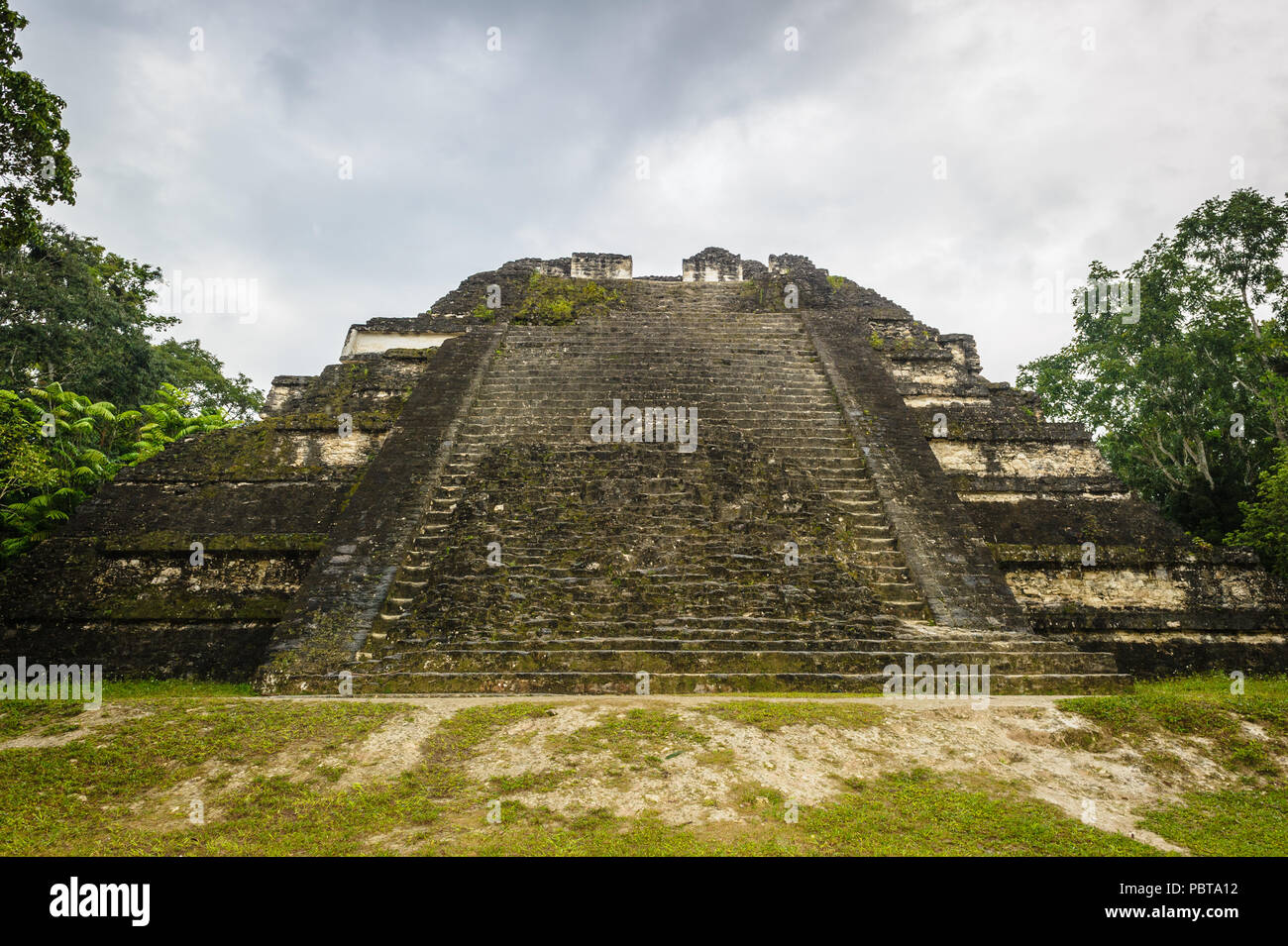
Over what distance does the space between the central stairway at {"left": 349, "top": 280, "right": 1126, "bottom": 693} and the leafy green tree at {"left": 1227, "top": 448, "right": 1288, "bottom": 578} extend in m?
5.71

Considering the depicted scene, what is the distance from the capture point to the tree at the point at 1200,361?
14.3m

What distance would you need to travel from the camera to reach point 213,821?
3.36 meters

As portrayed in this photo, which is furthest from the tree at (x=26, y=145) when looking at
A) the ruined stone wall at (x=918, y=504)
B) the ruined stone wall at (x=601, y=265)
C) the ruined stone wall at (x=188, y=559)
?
the ruined stone wall at (x=601, y=265)

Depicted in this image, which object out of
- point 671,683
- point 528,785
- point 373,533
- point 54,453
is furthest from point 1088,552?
point 54,453

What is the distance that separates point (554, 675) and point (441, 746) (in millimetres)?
1683

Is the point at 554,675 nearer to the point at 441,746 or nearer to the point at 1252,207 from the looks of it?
the point at 441,746

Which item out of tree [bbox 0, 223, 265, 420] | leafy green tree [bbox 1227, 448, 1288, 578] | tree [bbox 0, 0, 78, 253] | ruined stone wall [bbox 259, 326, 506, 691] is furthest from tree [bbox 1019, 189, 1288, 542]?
tree [bbox 0, 223, 265, 420]

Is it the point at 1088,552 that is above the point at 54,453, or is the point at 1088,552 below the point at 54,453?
below

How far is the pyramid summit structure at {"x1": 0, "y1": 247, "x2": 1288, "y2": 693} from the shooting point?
6242 millimetres

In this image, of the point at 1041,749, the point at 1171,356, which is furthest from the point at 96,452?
the point at 1171,356

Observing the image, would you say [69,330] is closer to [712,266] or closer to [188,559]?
[188,559]

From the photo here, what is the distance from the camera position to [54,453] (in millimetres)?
11422

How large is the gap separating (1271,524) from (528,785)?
11431 millimetres

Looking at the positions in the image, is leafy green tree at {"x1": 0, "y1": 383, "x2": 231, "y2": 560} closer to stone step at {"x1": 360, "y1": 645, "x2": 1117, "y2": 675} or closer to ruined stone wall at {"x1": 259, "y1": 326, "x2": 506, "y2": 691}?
ruined stone wall at {"x1": 259, "y1": 326, "x2": 506, "y2": 691}
